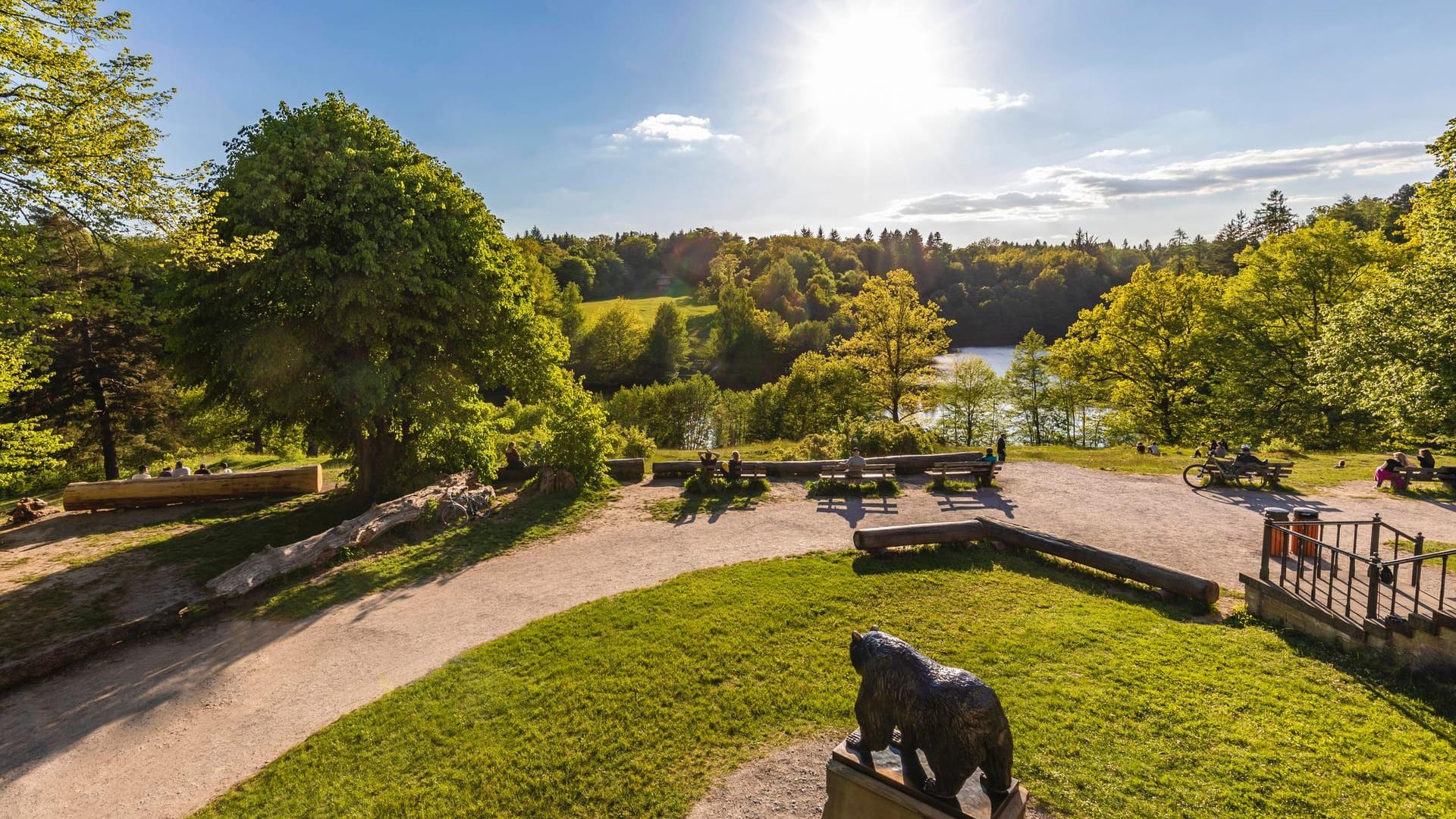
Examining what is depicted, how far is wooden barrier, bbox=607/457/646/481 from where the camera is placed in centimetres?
2114

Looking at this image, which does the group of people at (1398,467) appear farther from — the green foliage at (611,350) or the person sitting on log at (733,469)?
the green foliage at (611,350)

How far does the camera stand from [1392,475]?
56.4ft

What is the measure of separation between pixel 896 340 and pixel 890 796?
29.1 meters

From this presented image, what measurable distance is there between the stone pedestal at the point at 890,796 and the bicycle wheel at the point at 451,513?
1423 cm

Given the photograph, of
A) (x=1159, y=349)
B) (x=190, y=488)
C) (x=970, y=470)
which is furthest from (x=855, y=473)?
(x=1159, y=349)

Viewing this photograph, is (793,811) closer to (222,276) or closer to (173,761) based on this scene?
(173,761)

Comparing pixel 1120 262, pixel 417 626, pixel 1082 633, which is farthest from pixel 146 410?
pixel 1120 262

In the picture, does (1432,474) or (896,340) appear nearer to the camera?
(1432,474)

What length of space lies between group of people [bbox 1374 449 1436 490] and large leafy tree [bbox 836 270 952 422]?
16953 mm

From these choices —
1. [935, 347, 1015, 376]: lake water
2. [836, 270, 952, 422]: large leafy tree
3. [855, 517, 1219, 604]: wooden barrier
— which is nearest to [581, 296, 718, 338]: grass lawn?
[935, 347, 1015, 376]: lake water

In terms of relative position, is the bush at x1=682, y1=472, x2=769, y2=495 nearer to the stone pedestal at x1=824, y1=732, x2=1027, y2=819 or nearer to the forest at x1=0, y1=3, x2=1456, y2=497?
the forest at x1=0, y1=3, x2=1456, y2=497

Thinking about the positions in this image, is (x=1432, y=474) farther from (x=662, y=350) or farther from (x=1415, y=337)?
(x=662, y=350)

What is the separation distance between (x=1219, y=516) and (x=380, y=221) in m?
23.2

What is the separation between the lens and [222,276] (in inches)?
592
